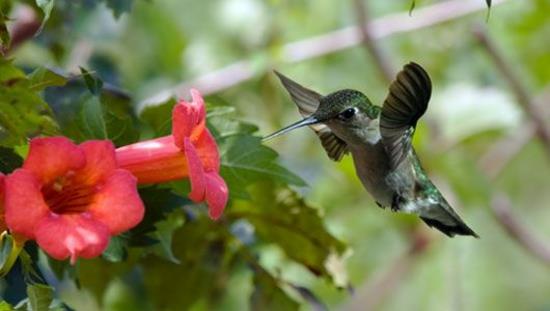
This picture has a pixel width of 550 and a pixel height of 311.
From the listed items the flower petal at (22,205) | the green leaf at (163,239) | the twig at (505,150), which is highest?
the flower petal at (22,205)

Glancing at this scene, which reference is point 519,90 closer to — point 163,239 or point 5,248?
point 163,239

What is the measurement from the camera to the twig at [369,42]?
4.05 metres

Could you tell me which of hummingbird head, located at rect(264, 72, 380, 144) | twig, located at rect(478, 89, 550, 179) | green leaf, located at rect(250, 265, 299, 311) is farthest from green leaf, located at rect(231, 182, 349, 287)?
twig, located at rect(478, 89, 550, 179)

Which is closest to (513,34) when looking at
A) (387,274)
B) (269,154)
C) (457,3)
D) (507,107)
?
(507,107)

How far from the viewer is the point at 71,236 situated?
1.70m

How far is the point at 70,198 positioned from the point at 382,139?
567mm

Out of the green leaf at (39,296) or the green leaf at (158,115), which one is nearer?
the green leaf at (39,296)

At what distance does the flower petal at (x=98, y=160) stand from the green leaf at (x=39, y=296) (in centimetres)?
17

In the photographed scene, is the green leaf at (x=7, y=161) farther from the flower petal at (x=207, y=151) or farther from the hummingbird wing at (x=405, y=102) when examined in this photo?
the hummingbird wing at (x=405, y=102)

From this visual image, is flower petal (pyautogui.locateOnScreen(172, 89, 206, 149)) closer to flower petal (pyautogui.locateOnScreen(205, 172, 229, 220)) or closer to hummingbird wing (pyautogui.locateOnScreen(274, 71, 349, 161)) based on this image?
flower petal (pyautogui.locateOnScreen(205, 172, 229, 220))

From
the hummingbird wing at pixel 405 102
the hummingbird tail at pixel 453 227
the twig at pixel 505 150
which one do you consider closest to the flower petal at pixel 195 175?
the hummingbird wing at pixel 405 102

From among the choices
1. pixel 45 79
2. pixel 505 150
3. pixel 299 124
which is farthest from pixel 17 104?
pixel 505 150

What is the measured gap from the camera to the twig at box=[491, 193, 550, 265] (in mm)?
4539

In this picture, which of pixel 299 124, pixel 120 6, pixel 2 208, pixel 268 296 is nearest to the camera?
pixel 2 208
